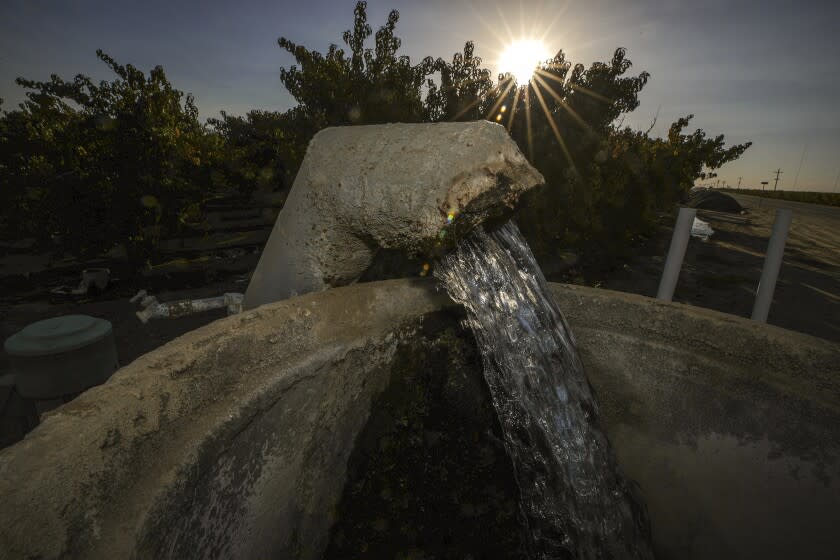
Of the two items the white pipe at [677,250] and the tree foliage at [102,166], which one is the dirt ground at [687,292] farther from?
the white pipe at [677,250]

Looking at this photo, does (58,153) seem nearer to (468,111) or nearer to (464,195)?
(468,111)

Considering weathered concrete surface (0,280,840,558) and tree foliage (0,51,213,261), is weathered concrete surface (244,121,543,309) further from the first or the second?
tree foliage (0,51,213,261)

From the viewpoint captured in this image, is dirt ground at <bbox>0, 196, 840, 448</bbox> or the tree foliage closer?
dirt ground at <bbox>0, 196, 840, 448</bbox>

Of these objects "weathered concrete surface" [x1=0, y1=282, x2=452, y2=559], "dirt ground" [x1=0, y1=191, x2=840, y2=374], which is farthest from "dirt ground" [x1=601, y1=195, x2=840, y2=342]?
"weathered concrete surface" [x1=0, y1=282, x2=452, y2=559]

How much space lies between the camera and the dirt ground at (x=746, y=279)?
18.0 feet

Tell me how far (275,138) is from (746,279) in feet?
27.7

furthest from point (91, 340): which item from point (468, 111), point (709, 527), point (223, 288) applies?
point (468, 111)

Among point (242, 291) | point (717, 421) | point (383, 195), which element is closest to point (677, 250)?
point (717, 421)

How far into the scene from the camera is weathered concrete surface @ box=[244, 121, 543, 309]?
153cm

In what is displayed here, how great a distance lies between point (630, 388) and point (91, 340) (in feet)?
11.7

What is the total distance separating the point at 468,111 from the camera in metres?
5.98

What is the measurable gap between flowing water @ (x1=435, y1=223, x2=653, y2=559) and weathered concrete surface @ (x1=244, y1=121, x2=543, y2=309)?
0.29 meters

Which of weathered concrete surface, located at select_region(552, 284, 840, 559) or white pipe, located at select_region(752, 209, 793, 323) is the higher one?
white pipe, located at select_region(752, 209, 793, 323)

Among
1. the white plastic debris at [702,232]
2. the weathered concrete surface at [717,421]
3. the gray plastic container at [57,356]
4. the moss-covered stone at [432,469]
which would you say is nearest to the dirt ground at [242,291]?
the gray plastic container at [57,356]
